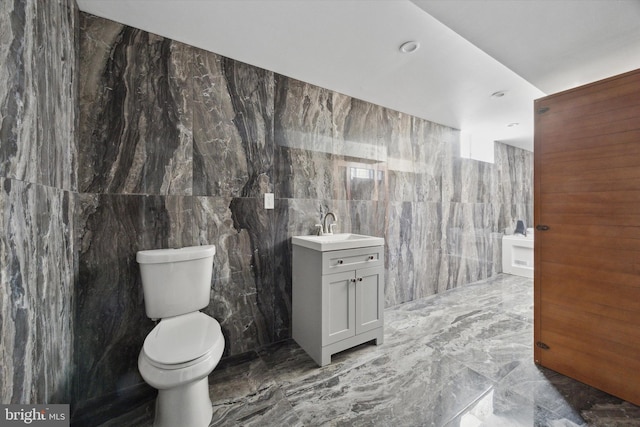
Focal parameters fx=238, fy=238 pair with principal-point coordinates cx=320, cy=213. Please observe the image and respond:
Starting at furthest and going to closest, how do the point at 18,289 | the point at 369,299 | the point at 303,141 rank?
the point at 303,141 → the point at 369,299 → the point at 18,289

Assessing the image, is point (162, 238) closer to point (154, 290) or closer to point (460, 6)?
point (154, 290)

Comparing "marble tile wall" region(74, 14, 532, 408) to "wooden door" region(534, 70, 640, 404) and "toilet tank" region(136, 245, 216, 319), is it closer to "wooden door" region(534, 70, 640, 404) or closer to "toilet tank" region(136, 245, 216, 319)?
"toilet tank" region(136, 245, 216, 319)

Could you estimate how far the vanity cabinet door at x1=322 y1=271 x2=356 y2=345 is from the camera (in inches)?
71.3

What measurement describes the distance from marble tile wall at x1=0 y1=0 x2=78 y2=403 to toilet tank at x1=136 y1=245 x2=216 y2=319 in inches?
14.7

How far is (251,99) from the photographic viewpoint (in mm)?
2059

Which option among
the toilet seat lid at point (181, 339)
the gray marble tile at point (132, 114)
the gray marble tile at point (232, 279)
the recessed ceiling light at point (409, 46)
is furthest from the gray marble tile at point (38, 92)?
the recessed ceiling light at point (409, 46)

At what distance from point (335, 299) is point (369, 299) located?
1.22 ft

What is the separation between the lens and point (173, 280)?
1.52 m

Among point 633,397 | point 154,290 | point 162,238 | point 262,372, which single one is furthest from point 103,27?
point 633,397

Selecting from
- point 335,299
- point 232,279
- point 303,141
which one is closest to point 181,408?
point 232,279

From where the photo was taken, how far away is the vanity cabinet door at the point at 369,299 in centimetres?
198

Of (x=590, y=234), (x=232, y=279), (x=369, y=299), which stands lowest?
(x=369, y=299)

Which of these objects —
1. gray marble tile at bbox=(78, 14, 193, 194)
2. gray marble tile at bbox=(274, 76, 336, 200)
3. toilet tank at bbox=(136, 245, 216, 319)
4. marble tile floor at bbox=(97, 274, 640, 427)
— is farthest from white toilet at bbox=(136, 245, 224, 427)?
gray marble tile at bbox=(274, 76, 336, 200)

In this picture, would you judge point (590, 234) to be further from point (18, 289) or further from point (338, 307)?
point (18, 289)
